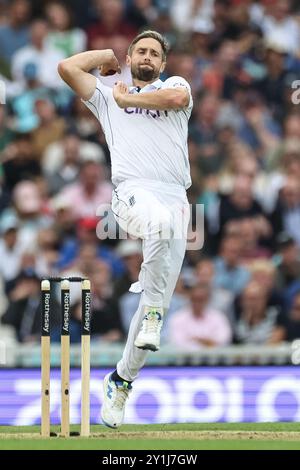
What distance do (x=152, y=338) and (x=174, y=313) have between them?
383 cm

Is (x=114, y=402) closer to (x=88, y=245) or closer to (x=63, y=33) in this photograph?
(x=88, y=245)

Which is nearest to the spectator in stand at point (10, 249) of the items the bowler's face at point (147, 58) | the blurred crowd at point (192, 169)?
the blurred crowd at point (192, 169)

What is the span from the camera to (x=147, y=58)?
8.76 m

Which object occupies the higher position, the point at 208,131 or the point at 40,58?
the point at 40,58

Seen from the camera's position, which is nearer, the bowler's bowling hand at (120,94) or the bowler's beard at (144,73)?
the bowler's bowling hand at (120,94)

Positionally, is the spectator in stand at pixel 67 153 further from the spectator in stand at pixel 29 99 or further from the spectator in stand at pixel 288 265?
the spectator in stand at pixel 288 265

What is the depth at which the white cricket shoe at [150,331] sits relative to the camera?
8359mm

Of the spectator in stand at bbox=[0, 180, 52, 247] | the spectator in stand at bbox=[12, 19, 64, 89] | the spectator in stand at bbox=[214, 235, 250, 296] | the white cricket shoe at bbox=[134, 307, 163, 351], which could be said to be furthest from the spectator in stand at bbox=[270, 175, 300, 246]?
the white cricket shoe at bbox=[134, 307, 163, 351]

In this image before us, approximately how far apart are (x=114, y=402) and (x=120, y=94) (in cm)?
208

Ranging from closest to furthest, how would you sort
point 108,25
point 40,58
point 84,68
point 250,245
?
point 84,68 → point 250,245 → point 40,58 → point 108,25

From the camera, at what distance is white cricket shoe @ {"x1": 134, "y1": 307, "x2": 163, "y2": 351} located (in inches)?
329

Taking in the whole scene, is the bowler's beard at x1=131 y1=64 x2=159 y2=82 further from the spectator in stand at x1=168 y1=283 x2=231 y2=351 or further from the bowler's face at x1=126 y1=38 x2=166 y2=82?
the spectator in stand at x1=168 y1=283 x2=231 y2=351

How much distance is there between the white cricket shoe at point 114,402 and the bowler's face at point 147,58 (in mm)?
2076

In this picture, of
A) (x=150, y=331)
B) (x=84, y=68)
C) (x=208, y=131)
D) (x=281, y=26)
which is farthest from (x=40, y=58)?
(x=150, y=331)
